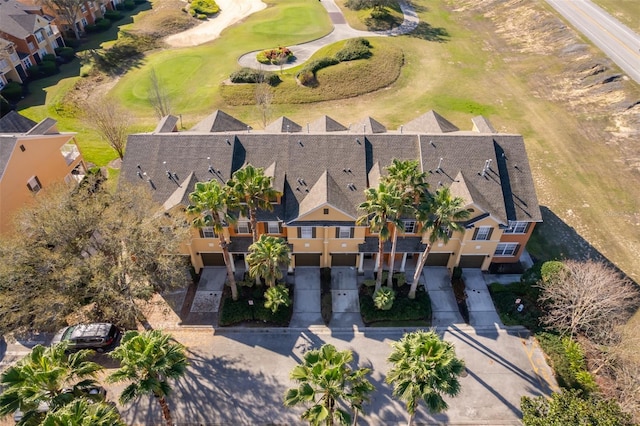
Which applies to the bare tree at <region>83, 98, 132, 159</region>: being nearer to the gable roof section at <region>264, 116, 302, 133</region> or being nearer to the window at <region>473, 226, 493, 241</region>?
the gable roof section at <region>264, 116, 302, 133</region>

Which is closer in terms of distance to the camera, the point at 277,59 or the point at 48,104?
the point at 48,104

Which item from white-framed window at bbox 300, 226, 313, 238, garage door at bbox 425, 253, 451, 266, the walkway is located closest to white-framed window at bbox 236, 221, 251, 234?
white-framed window at bbox 300, 226, 313, 238

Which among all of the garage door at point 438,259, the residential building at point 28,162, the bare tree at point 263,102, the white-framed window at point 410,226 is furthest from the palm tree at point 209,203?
the bare tree at point 263,102

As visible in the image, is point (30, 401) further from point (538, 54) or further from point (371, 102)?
point (538, 54)

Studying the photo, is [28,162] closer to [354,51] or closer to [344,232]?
[344,232]

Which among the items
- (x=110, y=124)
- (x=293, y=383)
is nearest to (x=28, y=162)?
(x=110, y=124)

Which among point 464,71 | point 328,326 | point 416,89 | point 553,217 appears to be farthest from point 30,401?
point 464,71
